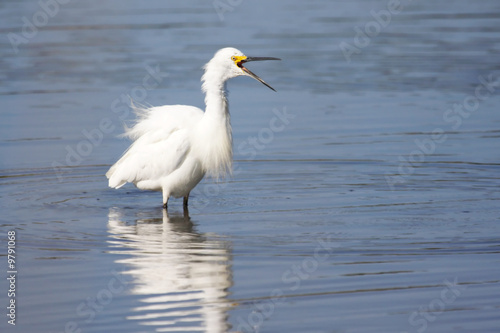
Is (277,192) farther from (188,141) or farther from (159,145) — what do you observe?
(159,145)

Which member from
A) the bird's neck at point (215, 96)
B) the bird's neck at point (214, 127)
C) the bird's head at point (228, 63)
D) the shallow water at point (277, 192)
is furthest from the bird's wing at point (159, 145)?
the bird's head at point (228, 63)

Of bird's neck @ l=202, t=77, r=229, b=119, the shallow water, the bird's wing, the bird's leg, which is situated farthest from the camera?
the bird's leg

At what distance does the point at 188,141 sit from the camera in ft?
35.8

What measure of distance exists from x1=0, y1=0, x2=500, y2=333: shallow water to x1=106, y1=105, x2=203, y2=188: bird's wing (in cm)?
52

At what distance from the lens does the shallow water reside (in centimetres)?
747

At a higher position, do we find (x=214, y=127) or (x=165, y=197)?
(x=214, y=127)

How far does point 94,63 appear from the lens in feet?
71.6

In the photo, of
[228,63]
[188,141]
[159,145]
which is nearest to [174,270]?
[188,141]

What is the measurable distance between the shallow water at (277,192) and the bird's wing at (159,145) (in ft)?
1.70

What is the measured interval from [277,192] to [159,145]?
1.70m

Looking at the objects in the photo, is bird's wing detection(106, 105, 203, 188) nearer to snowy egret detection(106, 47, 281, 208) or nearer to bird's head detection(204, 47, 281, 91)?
snowy egret detection(106, 47, 281, 208)

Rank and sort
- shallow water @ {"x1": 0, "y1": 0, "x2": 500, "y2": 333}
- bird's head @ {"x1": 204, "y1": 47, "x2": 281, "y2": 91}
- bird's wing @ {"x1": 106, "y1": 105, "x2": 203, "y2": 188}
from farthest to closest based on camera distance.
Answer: bird's wing @ {"x1": 106, "y1": 105, "x2": 203, "y2": 188} < bird's head @ {"x1": 204, "y1": 47, "x2": 281, "y2": 91} < shallow water @ {"x1": 0, "y1": 0, "x2": 500, "y2": 333}

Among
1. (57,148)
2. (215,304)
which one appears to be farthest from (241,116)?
(215,304)

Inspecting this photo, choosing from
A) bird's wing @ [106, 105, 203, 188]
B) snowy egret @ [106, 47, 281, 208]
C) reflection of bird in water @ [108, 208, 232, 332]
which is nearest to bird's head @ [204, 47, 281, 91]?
snowy egret @ [106, 47, 281, 208]
